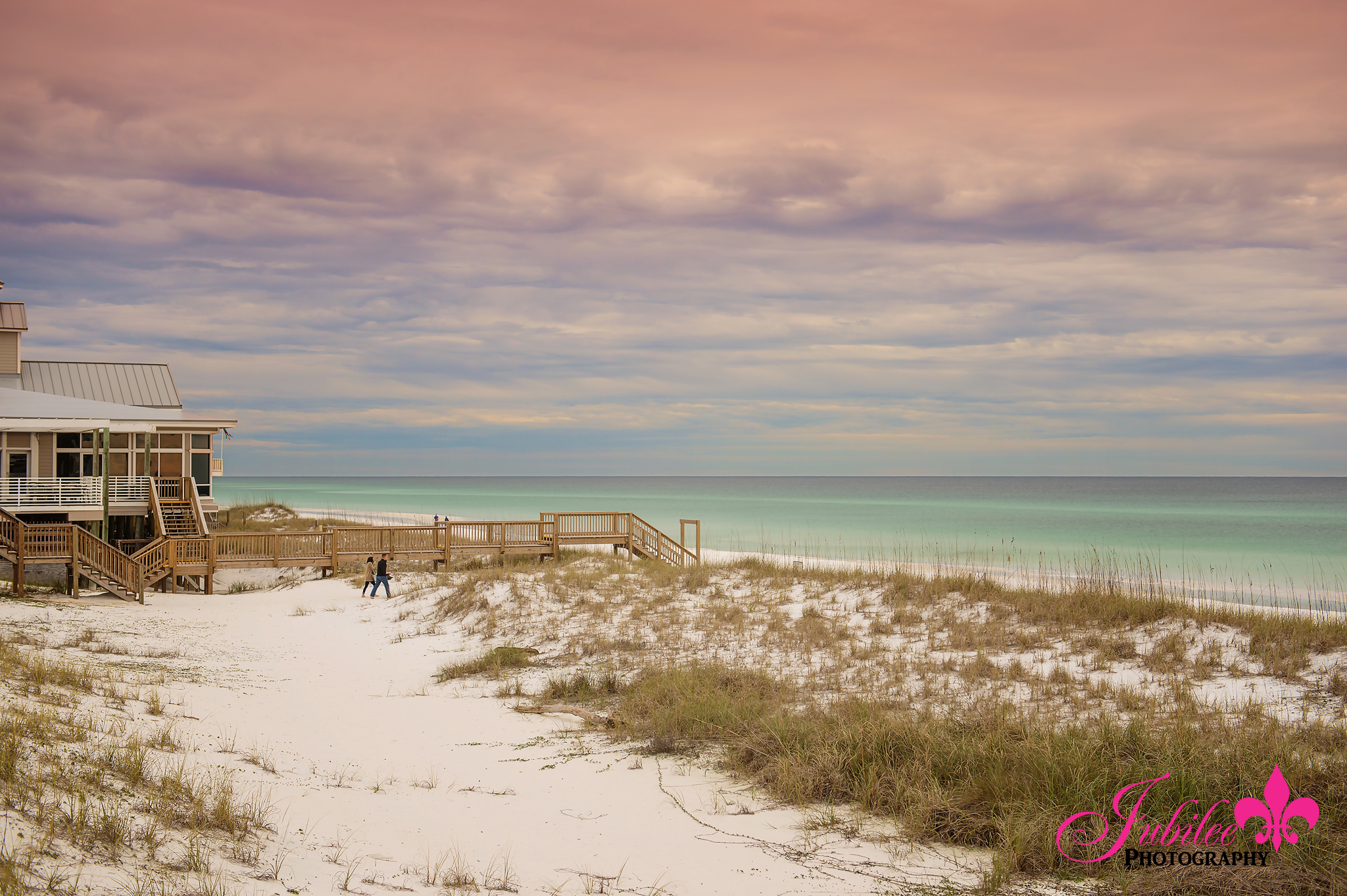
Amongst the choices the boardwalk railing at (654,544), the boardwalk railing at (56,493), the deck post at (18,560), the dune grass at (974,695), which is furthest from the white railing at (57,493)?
the boardwalk railing at (654,544)

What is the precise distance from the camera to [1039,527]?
5678cm

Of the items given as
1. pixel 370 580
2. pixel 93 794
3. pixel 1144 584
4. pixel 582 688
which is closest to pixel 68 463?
pixel 370 580

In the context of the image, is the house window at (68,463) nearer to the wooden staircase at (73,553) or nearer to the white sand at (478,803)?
the wooden staircase at (73,553)

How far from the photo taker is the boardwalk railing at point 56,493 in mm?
24252

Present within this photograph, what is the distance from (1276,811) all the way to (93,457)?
110ft

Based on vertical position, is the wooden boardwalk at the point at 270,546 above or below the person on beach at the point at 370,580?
above

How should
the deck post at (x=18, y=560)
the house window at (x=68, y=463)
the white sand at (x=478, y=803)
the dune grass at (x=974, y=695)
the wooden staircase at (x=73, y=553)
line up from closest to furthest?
1. the white sand at (x=478, y=803)
2. the dune grass at (x=974, y=695)
3. the deck post at (x=18, y=560)
4. the wooden staircase at (x=73, y=553)
5. the house window at (x=68, y=463)

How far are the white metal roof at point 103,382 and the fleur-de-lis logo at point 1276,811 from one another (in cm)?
4157

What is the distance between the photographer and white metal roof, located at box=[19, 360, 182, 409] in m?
36.1

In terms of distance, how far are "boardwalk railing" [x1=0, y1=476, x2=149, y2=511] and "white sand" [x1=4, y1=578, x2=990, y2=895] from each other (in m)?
15.2

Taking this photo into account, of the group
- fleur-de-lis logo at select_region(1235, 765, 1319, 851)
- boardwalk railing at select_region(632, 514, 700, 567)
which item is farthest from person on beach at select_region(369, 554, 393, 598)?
fleur-de-lis logo at select_region(1235, 765, 1319, 851)

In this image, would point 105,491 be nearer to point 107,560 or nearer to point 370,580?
point 107,560

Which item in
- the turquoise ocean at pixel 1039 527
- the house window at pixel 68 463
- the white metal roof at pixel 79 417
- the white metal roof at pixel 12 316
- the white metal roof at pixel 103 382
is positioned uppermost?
the white metal roof at pixel 12 316

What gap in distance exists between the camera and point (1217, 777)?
6141mm
